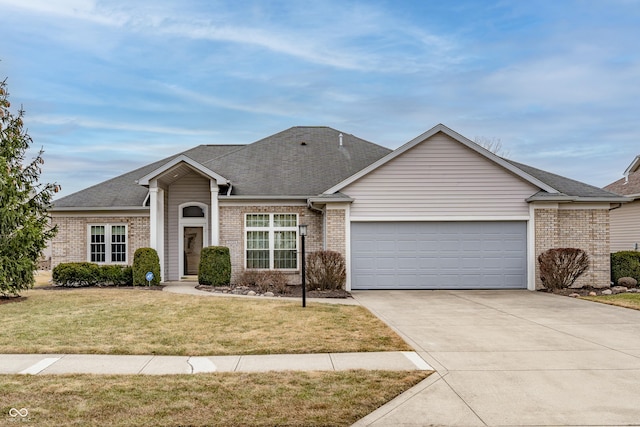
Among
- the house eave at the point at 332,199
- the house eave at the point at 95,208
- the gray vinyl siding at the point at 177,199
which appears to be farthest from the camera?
the gray vinyl siding at the point at 177,199

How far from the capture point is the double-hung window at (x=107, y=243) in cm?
2044

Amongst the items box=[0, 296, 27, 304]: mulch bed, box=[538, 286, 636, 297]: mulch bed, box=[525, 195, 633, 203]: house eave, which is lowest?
box=[538, 286, 636, 297]: mulch bed

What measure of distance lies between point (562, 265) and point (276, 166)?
11.5m

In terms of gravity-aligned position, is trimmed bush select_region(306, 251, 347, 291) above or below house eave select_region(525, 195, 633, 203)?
below

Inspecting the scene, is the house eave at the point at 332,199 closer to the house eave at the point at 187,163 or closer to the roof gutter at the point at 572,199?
the house eave at the point at 187,163

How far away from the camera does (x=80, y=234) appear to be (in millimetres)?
20516

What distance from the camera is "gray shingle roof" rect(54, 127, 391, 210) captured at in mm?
20250

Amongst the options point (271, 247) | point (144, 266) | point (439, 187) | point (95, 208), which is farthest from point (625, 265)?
point (95, 208)

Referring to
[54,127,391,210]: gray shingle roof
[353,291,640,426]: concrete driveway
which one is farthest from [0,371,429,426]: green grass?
[54,127,391,210]: gray shingle roof

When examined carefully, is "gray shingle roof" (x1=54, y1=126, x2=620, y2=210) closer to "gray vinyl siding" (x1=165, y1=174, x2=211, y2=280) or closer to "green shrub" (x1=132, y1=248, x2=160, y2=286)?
"gray vinyl siding" (x1=165, y1=174, x2=211, y2=280)

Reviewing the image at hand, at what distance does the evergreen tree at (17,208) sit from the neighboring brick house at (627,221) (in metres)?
24.0

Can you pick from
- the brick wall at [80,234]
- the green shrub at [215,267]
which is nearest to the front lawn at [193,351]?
the green shrub at [215,267]

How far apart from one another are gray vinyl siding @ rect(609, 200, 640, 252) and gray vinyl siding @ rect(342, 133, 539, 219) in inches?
398

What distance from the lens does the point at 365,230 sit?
59.0 feet
